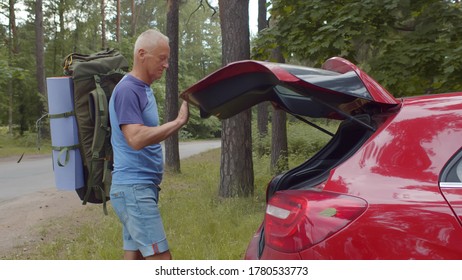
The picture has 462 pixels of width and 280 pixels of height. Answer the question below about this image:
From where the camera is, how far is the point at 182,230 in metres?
5.67

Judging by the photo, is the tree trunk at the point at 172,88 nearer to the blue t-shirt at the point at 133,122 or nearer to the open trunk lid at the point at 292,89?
the blue t-shirt at the point at 133,122

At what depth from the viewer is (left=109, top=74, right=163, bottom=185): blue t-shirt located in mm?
2680

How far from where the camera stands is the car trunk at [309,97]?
6.75ft

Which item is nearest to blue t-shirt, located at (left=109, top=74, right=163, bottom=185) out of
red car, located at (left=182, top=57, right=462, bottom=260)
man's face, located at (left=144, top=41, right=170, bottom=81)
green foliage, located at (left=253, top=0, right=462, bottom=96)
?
man's face, located at (left=144, top=41, right=170, bottom=81)

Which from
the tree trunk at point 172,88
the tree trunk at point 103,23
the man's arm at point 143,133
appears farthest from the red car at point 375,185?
the tree trunk at point 103,23

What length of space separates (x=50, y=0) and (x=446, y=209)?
30.2 m

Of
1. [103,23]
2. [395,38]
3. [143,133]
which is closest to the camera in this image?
[143,133]

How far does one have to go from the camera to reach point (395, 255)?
180cm

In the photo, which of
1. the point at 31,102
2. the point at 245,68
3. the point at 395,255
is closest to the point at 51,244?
the point at 245,68

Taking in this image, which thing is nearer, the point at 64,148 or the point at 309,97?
the point at 309,97

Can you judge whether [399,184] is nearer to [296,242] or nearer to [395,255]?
[395,255]

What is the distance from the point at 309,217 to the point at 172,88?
458 inches

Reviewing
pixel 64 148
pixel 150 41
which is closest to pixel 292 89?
pixel 150 41

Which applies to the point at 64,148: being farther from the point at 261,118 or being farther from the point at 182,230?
the point at 261,118
